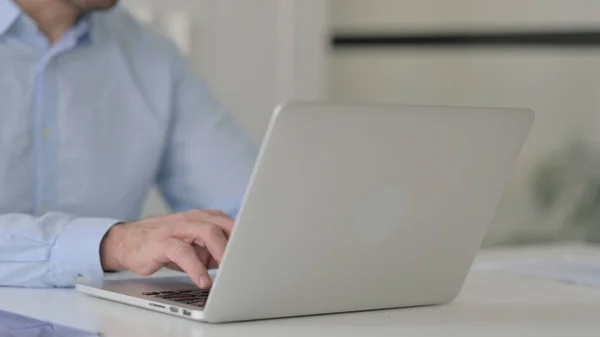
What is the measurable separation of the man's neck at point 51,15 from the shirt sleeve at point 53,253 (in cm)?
52

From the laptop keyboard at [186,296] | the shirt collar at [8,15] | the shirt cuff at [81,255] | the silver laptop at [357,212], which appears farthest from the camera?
the shirt collar at [8,15]

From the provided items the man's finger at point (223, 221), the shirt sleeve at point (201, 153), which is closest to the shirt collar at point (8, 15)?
the shirt sleeve at point (201, 153)

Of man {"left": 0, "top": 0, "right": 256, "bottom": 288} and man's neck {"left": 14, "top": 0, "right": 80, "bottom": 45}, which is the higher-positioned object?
man's neck {"left": 14, "top": 0, "right": 80, "bottom": 45}

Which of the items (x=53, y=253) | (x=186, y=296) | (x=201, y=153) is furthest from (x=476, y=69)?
(x=186, y=296)

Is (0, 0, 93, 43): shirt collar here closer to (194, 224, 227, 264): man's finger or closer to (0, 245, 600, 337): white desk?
(0, 245, 600, 337): white desk

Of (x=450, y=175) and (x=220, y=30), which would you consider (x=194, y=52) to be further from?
(x=450, y=175)

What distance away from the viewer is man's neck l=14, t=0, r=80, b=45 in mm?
1790

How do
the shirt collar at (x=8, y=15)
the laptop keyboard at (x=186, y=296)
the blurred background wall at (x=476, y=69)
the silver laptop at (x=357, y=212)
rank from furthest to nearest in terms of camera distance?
the blurred background wall at (x=476, y=69), the shirt collar at (x=8, y=15), the laptop keyboard at (x=186, y=296), the silver laptop at (x=357, y=212)

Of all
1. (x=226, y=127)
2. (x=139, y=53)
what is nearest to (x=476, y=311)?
(x=226, y=127)

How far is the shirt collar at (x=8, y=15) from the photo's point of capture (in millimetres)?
1720

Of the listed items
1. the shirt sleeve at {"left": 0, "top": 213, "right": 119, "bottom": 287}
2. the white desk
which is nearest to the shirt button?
the shirt sleeve at {"left": 0, "top": 213, "right": 119, "bottom": 287}

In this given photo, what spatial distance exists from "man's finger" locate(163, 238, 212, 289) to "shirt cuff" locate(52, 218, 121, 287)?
0.68 feet

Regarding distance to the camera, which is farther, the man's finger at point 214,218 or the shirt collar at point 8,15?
the shirt collar at point 8,15

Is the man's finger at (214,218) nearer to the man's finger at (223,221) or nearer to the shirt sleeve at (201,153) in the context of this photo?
the man's finger at (223,221)
